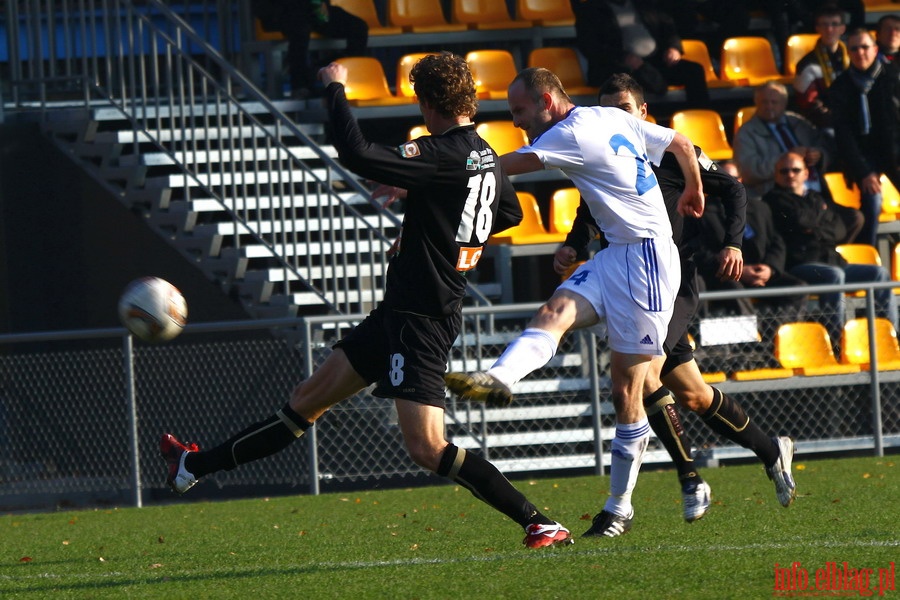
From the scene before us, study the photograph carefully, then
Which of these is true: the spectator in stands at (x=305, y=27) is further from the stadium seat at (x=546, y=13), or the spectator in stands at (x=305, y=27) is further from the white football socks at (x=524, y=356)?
the white football socks at (x=524, y=356)

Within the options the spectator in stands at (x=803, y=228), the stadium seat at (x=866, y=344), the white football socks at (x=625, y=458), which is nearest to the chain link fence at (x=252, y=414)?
the stadium seat at (x=866, y=344)

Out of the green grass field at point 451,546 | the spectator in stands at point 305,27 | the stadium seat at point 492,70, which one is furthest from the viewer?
the stadium seat at point 492,70

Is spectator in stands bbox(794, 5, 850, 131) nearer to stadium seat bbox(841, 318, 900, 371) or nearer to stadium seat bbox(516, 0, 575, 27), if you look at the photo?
stadium seat bbox(516, 0, 575, 27)

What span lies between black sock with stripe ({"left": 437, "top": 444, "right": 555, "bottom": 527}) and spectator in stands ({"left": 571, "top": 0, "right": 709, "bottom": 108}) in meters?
8.82

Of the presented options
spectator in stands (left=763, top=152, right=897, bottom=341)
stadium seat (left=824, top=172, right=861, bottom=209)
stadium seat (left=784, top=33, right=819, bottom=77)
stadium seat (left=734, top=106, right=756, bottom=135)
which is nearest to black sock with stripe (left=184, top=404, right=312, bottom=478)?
spectator in stands (left=763, top=152, right=897, bottom=341)

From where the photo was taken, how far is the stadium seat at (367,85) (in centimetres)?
1429

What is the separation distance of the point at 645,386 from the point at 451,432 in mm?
4579

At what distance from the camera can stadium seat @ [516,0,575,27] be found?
1569 cm

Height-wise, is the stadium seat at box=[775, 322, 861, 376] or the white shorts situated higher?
the white shorts

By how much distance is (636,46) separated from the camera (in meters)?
14.5

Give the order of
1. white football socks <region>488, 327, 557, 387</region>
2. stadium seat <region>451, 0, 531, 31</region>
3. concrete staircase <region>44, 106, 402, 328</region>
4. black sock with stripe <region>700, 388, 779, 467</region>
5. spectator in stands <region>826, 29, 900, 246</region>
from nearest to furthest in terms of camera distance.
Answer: white football socks <region>488, 327, 557, 387</region> → black sock with stripe <region>700, 388, 779, 467</region> → concrete staircase <region>44, 106, 402, 328</region> → spectator in stands <region>826, 29, 900, 246</region> → stadium seat <region>451, 0, 531, 31</region>

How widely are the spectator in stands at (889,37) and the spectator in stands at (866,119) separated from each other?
477 mm

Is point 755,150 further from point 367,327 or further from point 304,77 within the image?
point 367,327

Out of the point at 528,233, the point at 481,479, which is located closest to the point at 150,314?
the point at 481,479
